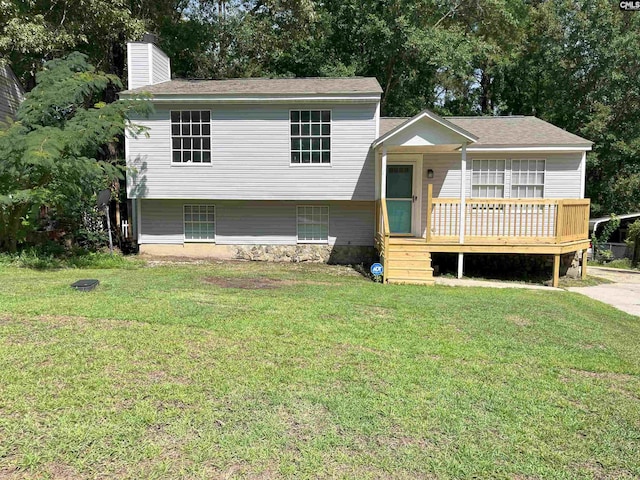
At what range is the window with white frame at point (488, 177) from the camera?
12555mm

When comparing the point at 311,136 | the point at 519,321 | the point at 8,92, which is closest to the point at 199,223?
the point at 311,136

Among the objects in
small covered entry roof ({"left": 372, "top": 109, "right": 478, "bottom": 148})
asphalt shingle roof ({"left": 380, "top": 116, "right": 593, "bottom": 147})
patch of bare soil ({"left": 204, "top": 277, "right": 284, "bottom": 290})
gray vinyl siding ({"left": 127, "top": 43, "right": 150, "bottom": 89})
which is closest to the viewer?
patch of bare soil ({"left": 204, "top": 277, "right": 284, "bottom": 290})

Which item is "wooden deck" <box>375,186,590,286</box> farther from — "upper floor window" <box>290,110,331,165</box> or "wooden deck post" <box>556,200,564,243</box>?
"upper floor window" <box>290,110,331,165</box>

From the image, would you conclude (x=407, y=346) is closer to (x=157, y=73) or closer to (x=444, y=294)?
(x=444, y=294)

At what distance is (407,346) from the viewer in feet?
16.3

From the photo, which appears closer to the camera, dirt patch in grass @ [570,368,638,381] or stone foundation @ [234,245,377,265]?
dirt patch in grass @ [570,368,638,381]

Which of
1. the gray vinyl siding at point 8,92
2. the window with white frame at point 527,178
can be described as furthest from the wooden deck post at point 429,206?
the gray vinyl siding at point 8,92

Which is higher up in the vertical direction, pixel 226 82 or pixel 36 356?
pixel 226 82

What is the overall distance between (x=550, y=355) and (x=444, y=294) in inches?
134

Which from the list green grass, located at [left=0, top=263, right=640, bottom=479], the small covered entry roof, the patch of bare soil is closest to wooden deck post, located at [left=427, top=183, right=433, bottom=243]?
the small covered entry roof

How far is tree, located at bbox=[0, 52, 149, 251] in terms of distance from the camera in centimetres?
898

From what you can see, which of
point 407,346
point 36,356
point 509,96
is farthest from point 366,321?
point 509,96

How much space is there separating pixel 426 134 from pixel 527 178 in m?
3.73

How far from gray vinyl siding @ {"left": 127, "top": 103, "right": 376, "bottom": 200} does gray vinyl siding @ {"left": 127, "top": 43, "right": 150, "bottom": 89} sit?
1.59 m
